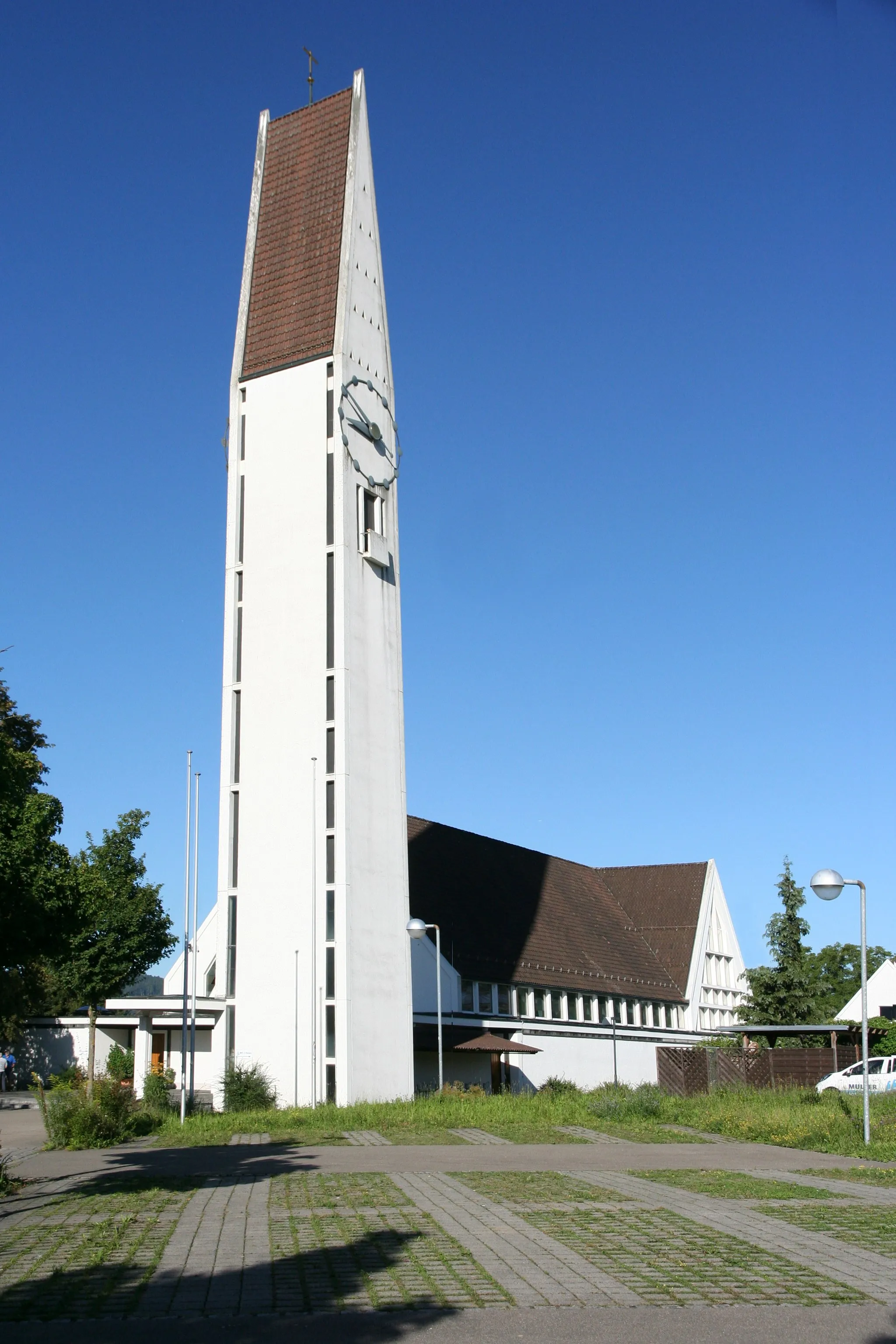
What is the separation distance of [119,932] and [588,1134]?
35.1 metres

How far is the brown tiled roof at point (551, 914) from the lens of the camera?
46.2 meters

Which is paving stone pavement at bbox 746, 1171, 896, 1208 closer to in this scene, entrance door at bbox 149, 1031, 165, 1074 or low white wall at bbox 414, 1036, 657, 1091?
low white wall at bbox 414, 1036, 657, 1091

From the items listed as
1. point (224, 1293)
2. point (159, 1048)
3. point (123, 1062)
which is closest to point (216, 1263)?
point (224, 1293)

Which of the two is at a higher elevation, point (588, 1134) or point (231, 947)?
point (231, 947)

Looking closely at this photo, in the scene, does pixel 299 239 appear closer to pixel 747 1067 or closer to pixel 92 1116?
pixel 92 1116

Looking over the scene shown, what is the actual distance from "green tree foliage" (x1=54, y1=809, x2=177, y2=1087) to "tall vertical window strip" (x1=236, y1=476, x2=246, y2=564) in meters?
21.2

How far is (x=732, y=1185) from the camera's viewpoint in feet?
47.2

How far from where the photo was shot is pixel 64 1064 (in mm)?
52438

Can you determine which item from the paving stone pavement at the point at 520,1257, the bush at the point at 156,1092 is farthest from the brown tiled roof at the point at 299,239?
the paving stone pavement at the point at 520,1257

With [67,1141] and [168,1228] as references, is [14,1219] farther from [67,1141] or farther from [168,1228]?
[67,1141]

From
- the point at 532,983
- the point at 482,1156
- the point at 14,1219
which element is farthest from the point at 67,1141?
the point at 532,983

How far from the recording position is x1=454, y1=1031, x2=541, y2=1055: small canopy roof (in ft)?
126

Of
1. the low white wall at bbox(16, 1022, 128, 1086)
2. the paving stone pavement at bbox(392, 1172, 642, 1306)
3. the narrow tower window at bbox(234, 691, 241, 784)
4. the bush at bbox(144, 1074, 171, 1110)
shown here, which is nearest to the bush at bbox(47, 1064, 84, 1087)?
the bush at bbox(144, 1074, 171, 1110)

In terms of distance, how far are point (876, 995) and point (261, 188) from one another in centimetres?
5344
